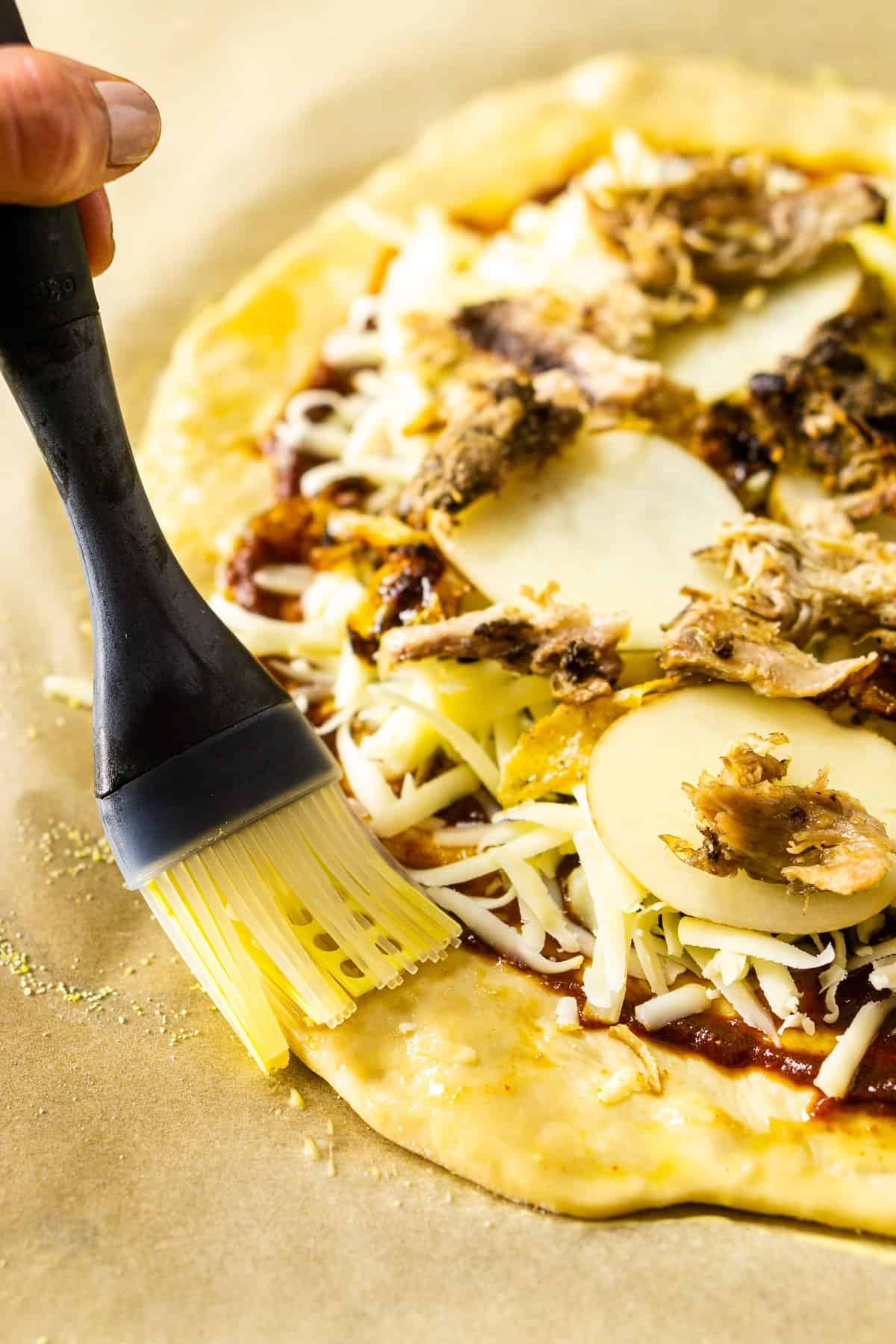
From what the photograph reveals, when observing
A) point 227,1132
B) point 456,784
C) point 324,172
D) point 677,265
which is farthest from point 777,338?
point 227,1132

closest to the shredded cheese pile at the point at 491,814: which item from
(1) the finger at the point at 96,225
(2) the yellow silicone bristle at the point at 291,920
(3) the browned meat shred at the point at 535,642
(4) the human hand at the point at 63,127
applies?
(3) the browned meat shred at the point at 535,642

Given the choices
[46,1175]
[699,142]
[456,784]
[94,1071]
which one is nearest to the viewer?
[46,1175]

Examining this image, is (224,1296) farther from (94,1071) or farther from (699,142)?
(699,142)

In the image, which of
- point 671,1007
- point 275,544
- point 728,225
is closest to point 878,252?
point 728,225

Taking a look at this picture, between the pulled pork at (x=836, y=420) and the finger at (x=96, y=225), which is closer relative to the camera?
the finger at (x=96, y=225)

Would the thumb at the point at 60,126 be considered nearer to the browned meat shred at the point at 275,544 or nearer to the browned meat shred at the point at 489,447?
the browned meat shred at the point at 489,447
